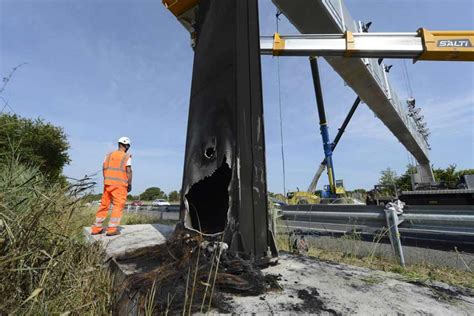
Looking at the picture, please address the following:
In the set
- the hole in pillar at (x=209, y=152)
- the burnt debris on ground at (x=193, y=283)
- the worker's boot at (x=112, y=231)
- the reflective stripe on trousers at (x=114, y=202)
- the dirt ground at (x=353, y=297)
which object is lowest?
the dirt ground at (x=353, y=297)

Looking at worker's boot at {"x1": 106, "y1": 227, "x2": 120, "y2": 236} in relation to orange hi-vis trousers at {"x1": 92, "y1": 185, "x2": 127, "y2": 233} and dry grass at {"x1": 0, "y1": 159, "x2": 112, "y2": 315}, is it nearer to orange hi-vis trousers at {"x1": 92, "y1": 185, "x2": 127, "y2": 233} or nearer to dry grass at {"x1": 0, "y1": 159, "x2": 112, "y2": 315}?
orange hi-vis trousers at {"x1": 92, "y1": 185, "x2": 127, "y2": 233}

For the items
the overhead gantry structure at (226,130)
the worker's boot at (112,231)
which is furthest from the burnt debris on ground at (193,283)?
the worker's boot at (112,231)

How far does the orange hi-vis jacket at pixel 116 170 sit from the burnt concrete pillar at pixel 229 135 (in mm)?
1969

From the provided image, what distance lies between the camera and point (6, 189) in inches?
67.4

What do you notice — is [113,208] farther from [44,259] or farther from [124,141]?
[44,259]

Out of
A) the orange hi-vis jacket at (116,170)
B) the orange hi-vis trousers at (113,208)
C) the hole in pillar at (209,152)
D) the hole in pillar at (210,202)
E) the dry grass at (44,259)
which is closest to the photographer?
the dry grass at (44,259)

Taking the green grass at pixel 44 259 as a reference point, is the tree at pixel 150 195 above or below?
above

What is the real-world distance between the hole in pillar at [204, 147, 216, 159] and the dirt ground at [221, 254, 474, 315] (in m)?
1.13

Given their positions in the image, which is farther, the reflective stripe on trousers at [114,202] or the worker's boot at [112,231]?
the reflective stripe on trousers at [114,202]

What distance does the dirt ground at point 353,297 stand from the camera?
134 centimetres

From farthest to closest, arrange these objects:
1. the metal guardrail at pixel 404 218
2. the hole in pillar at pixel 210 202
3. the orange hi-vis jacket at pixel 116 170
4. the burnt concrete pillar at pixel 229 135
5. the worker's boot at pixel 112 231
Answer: the orange hi-vis jacket at pixel 116 170
the worker's boot at pixel 112 231
the metal guardrail at pixel 404 218
the hole in pillar at pixel 210 202
the burnt concrete pillar at pixel 229 135

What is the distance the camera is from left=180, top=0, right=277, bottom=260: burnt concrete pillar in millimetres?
2145

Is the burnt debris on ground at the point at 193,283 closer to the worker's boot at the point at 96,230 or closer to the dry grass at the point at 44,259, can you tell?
the dry grass at the point at 44,259

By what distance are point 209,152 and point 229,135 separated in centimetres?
32
